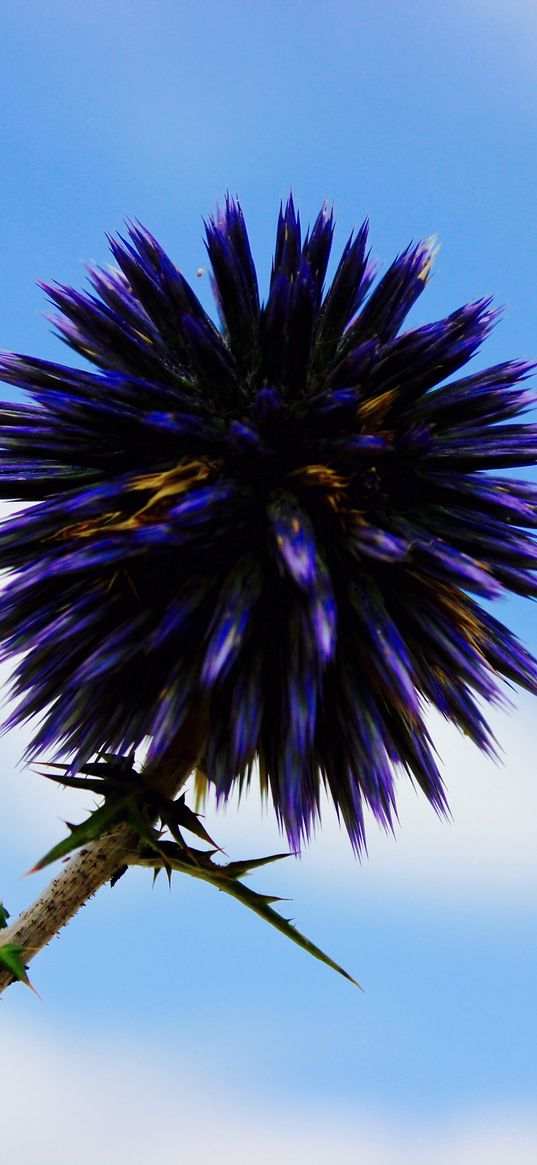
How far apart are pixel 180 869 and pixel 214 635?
116 centimetres

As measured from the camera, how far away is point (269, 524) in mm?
4867

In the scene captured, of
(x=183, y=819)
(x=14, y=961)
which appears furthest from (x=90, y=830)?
(x=14, y=961)

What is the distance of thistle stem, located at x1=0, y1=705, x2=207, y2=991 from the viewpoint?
17.1ft

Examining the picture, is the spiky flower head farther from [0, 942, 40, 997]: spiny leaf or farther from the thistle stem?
[0, 942, 40, 997]: spiny leaf

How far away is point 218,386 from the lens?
520cm

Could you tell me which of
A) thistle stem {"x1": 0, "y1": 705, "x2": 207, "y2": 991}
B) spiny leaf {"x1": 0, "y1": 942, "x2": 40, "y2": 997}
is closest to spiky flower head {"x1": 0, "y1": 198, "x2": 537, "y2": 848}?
thistle stem {"x1": 0, "y1": 705, "x2": 207, "y2": 991}

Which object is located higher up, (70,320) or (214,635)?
(70,320)

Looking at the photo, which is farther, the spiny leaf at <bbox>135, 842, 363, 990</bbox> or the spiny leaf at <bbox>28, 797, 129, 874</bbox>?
the spiny leaf at <bbox>135, 842, 363, 990</bbox>

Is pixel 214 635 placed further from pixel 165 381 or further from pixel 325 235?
pixel 325 235

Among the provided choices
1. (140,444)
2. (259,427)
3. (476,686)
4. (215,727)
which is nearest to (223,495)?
(259,427)

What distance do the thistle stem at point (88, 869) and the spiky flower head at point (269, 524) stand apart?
14 cm

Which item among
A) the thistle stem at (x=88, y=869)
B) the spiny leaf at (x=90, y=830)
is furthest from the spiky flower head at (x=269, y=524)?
the spiny leaf at (x=90, y=830)

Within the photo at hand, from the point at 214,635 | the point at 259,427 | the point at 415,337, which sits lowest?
the point at 214,635

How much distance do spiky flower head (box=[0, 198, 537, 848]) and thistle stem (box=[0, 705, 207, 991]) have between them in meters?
0.14
